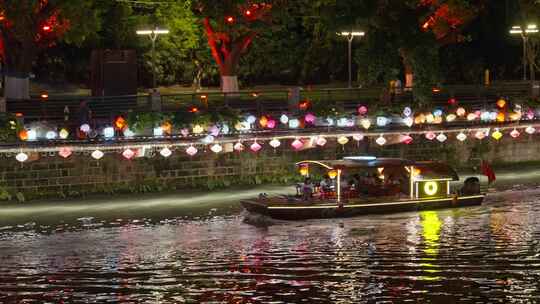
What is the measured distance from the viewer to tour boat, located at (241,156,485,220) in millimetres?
45719

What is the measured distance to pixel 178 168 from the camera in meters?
54.6

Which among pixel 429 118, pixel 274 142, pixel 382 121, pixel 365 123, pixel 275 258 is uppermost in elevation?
pixel 429 118

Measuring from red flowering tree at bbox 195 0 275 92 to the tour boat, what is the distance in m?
26.0

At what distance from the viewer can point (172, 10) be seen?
78.2m

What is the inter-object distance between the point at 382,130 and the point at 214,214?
13.1 metres

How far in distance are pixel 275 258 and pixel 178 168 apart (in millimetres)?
16886

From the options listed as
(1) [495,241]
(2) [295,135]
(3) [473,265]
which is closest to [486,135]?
(2) [295,135]

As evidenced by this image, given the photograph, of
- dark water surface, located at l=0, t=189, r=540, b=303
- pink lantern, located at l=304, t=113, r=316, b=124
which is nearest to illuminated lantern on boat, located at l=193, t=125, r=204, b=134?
pink lantern, located at l=304, t=113, r=316, b=124

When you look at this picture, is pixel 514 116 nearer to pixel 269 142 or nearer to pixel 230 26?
pixel 269 142

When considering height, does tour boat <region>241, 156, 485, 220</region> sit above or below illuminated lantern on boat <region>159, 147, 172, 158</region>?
below

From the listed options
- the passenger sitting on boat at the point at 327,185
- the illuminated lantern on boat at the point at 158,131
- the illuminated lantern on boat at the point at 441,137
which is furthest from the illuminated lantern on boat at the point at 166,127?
the illuminated lantern on boat at the point at 441,137

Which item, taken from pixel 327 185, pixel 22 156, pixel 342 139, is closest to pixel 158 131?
pixel 22 156

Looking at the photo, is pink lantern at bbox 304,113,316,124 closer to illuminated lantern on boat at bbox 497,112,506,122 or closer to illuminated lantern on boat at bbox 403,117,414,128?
illuminated lantern on boat at bbox 403,117,414,128

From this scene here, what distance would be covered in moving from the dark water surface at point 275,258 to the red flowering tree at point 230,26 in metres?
26.4
